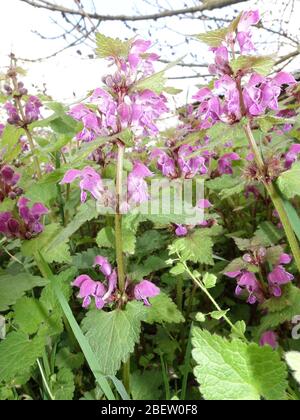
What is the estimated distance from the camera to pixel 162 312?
4.27 feet

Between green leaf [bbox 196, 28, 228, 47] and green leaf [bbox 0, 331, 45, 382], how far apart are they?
1.01 metres

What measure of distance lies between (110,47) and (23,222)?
0.82m

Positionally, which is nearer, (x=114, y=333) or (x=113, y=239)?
(x=114, y=333)

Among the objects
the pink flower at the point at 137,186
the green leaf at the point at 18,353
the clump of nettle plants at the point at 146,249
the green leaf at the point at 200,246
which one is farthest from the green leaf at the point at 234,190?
the green leaf at the point at 18,353

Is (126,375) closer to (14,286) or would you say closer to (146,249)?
(14,286)

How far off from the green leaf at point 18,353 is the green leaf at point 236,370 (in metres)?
0.65

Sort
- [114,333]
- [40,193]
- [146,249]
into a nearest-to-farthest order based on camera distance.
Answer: [114,333] < [40,193] < [146,249]

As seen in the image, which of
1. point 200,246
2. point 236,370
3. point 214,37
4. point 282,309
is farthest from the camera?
point 200,246

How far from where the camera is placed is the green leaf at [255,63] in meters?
1.03

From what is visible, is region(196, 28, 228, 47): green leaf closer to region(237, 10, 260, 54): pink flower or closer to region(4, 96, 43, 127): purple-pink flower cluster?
region(237, 10, 260, 54): pink flower

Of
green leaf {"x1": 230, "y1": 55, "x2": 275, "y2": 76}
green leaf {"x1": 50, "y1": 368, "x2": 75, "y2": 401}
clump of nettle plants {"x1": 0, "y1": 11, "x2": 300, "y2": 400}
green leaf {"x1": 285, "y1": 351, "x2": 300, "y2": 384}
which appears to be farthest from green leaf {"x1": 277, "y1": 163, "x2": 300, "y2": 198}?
green leaf {"x1": 50, "y1": 368, "x2": 75, "y2": 401}

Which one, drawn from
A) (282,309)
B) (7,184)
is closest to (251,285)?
(282,309)

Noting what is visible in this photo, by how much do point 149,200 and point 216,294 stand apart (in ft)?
2.73

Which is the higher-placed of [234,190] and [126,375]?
[234,190]
